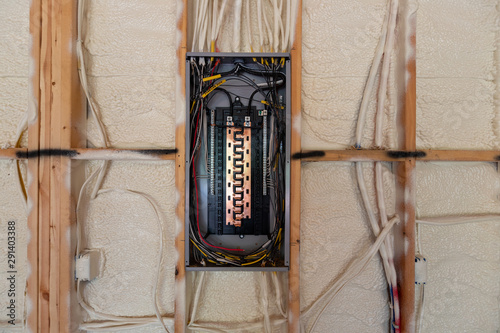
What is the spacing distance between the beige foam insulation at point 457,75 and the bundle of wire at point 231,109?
2.19 ft

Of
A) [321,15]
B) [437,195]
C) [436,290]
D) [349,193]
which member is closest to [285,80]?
[321,15]

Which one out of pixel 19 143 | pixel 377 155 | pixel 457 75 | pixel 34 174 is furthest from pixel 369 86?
pixel 19 143

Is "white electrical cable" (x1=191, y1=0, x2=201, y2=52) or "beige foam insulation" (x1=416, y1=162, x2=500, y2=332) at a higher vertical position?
"white electrical cable" (x1=191, y1=0, x2=201, y2=52)

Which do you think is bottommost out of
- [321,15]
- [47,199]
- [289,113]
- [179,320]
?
[179,320]

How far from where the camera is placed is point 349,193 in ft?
3.72

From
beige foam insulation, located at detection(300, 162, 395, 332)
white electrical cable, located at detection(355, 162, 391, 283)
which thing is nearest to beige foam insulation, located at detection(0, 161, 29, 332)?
beige foam insulation, located at detection(300, 162, 395, 332)

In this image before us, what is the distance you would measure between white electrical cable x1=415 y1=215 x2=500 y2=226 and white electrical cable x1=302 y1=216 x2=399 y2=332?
160mm

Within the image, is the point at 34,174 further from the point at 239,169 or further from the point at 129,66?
the point at 239,169

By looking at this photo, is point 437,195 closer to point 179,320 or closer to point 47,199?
point 179,320

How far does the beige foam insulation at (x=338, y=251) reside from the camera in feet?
3.67

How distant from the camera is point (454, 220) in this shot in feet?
3.69

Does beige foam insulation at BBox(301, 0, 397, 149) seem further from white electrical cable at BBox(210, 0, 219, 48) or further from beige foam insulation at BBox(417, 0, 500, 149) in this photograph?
white electrical cable at BBox(210, 0, 219, 48)

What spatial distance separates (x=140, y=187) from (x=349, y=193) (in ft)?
3.07

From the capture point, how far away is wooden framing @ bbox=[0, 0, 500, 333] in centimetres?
99
